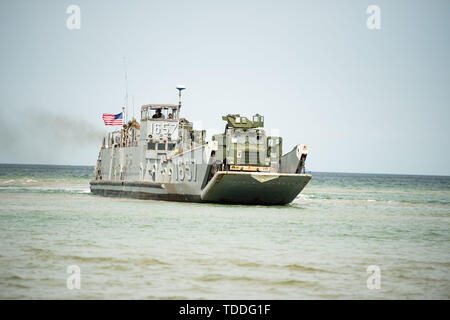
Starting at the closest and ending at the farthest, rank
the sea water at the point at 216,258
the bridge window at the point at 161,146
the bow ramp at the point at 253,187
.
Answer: the sea water at the point at 216,258 → the bow ramp at the point at 253,187 → the bridge window at the point at 161,146

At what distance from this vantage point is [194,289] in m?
11.3

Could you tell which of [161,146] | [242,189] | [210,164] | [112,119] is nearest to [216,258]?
[210,164]

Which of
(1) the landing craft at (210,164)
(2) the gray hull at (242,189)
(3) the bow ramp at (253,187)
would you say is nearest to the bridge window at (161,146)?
(1) the landing craft at (210,164)

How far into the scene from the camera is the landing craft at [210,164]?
102ft

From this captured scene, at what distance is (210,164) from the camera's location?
30.7 m

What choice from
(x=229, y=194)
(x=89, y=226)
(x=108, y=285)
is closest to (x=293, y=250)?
(x=108, y=285)

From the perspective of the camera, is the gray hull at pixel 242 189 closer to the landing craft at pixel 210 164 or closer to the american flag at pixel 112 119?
the landing craft at pixel 210 164

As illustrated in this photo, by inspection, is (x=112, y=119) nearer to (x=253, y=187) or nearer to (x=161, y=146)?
(x=161, y=146)

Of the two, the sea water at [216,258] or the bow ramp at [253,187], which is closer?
the sea water at [216,258]

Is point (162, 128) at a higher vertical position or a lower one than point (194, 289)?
higher

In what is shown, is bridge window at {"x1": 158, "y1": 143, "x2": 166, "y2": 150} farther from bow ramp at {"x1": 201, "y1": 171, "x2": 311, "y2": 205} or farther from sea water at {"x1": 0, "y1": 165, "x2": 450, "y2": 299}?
sea water at {"x1": 0, "y1": 165, "x2": 450, "y2": 299}

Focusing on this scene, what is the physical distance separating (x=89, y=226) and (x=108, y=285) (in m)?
9.91

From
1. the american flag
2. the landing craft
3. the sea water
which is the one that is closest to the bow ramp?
the landing craft
